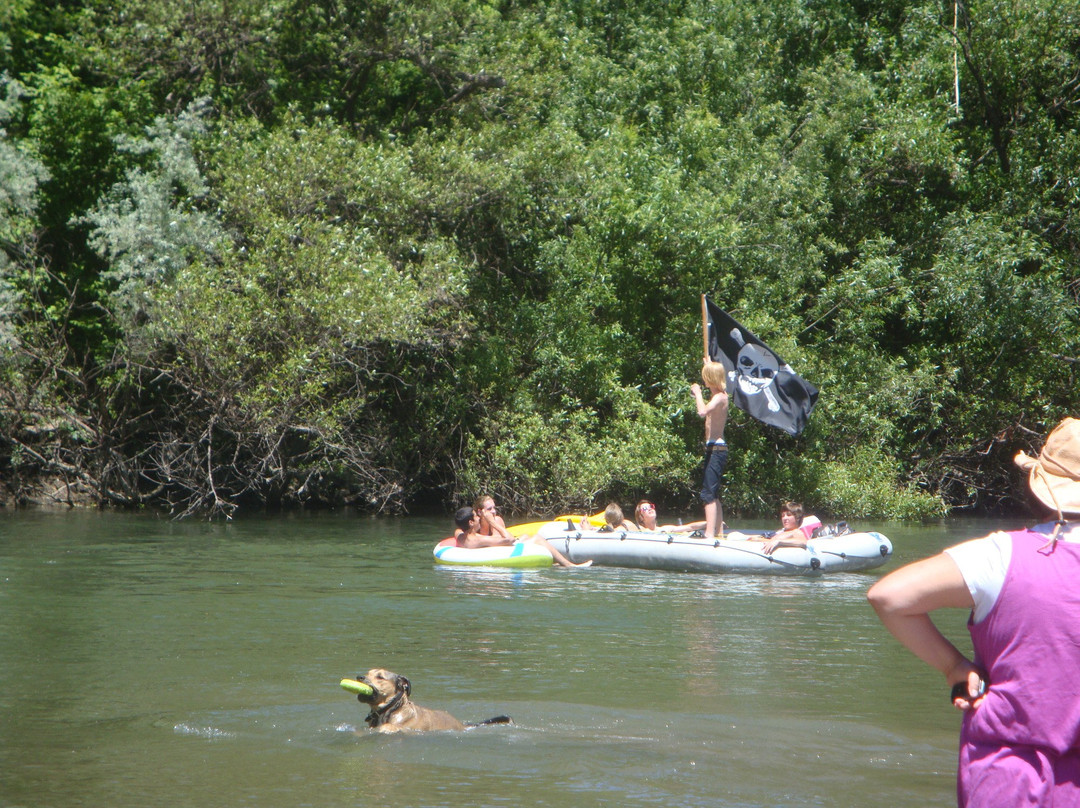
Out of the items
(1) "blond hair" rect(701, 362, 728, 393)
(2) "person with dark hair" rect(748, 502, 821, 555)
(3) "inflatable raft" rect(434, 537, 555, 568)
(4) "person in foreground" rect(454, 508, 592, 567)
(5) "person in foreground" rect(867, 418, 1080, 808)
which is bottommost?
(3) "inflatable raft" rect(434, 537, 555, 568)

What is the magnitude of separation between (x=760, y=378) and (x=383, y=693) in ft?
34.0

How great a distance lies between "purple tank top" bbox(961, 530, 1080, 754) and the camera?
8.09 ft

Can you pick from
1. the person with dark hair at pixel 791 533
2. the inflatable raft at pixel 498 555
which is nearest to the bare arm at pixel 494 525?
the inflatable raft at pixel 498 555

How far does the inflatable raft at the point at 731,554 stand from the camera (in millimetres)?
12312

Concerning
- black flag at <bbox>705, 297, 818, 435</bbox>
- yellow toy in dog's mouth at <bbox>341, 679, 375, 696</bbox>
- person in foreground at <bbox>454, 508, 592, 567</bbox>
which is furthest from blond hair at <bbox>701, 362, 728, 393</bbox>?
yellow toy in dog's mouth at <bbox>341, 679, 375, 696</bbox>

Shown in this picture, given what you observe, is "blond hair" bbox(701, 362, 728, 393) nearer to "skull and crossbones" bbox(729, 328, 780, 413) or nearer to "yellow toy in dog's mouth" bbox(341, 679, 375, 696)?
"skull and crossbones" bbox(729, 328, 780, 413)

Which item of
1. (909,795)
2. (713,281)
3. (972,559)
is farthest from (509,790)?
(713,281)

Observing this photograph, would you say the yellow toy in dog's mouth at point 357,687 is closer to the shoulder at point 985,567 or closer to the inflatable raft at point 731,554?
the shoulder at point 985,567

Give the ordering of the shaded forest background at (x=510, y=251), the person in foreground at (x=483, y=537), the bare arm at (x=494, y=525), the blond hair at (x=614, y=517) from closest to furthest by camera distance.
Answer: the person in foreground at (x=483, y=537) → the bare arm at (x=494, y=525) → the blond hair at (x=614, y=517) → the shaded forest background at (x=510, y=251)

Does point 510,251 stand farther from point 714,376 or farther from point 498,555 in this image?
point 498,555

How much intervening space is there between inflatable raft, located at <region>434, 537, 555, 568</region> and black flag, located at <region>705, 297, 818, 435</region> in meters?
3.70

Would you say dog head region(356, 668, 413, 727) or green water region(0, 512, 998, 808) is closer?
green water region(0, 512, 998, 808)

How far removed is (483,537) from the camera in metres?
13.1

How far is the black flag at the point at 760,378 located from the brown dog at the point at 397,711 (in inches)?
392
